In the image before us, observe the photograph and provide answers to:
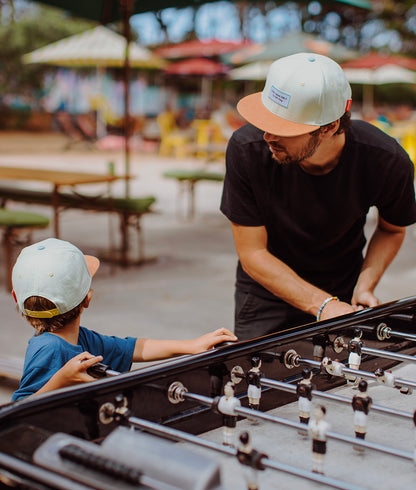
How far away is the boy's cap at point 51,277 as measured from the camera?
5.52ft

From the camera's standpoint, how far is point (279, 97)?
6.38 ft

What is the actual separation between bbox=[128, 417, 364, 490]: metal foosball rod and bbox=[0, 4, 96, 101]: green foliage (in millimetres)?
25729

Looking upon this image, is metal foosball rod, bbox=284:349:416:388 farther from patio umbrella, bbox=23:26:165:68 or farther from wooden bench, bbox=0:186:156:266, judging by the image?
patio umbrella, bbox=23:26:165:68

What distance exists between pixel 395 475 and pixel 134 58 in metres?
11.0

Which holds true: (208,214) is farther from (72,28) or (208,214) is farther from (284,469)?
(72,28)

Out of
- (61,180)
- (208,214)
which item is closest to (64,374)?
(61,180)

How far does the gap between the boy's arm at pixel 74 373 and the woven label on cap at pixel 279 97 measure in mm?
945

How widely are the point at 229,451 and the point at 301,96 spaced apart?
116 centimetres

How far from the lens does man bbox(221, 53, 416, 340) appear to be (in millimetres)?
1976

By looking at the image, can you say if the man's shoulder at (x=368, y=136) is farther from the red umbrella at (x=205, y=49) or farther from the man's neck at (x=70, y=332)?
the red umbrella at (x=205, y=49)

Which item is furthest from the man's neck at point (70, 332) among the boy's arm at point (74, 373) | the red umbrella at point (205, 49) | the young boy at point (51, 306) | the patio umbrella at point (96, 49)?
the red umbrella at point (205, 49)

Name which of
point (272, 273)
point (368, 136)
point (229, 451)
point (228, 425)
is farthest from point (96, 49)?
Answer: point (229, 451)

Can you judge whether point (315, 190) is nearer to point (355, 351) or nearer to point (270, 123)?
point (270, 123)

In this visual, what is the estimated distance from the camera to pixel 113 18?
6.40m
